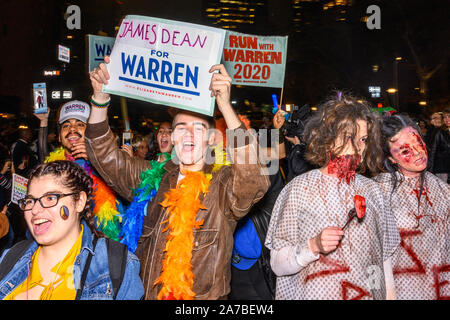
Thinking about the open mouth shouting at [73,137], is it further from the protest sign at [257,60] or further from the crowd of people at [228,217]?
the protest sign at [257,60]

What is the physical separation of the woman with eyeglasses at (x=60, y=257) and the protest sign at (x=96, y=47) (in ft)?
8.74

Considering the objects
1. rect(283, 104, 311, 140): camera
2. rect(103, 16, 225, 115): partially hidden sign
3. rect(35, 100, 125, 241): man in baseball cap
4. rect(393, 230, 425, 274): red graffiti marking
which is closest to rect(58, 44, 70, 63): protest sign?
rect(35, 100, 125, 241): man in baseball cap

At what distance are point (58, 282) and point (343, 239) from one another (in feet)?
4.67

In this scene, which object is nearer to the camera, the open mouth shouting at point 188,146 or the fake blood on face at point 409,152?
the open mouth shouting at point 188,146

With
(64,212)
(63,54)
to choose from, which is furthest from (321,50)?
(64,212)

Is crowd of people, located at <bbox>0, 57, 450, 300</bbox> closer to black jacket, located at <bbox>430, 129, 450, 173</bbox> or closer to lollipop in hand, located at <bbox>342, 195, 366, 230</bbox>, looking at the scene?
lollipop in hand, located at <bbox>342, 195, 366, 230</bbox>

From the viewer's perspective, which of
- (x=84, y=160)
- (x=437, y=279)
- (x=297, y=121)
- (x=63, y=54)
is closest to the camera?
(x=437, y=279)

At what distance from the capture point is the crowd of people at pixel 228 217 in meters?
2.02

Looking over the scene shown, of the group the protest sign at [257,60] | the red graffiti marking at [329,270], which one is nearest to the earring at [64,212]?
the red graffiti marking at [329,270]

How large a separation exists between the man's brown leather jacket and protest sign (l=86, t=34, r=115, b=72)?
2.22m

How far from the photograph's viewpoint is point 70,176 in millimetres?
2102

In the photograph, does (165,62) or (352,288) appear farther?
(165,62)

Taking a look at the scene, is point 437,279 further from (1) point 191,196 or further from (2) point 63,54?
(2) point 63,54

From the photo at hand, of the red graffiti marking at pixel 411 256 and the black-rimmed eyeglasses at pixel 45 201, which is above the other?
the black-rimmed eyeglasses at pixel 45 201
